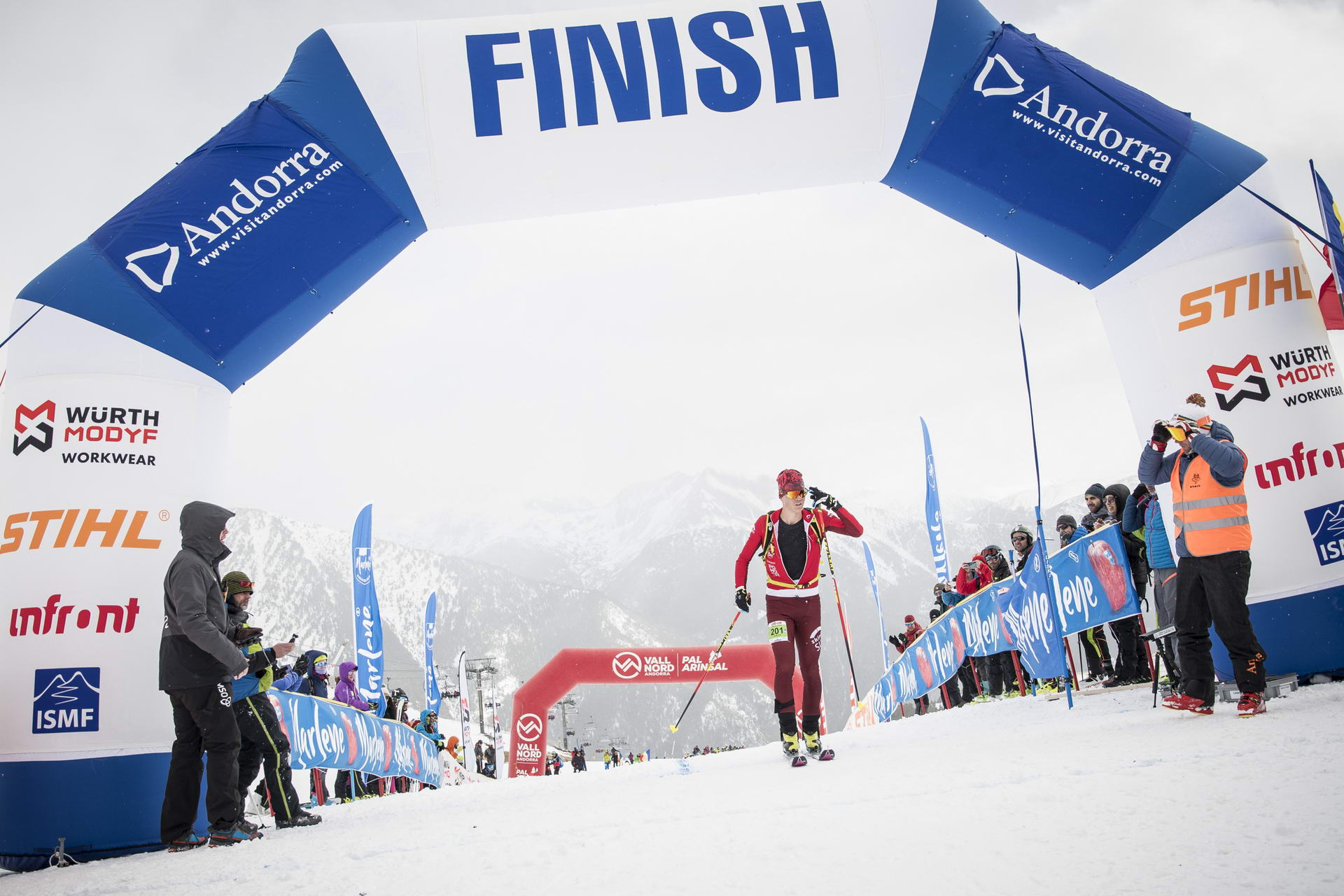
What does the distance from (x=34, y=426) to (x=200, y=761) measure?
7.27 ft

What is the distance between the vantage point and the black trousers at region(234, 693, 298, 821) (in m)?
4.76

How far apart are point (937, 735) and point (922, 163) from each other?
13.2 feet

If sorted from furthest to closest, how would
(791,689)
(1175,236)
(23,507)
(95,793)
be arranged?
1. (1175,236)
2. (791,689)
3. (23,507)
4. (95,793)

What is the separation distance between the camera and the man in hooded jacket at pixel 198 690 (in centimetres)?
412

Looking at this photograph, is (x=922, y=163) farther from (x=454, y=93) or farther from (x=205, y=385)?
(x=205, y=385)

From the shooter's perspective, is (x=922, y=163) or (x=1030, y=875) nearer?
(x=1030, y=875)

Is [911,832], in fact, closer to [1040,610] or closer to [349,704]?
[1040,610]

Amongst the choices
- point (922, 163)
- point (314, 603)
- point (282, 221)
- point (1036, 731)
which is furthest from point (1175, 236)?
point (314, 603)

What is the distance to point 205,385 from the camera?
537cm

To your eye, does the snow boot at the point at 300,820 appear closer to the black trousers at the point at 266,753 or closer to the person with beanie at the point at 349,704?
the black trousers at the point at 266,753

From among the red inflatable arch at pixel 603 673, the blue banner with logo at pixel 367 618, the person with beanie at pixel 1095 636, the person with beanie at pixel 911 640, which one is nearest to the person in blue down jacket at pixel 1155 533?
the person with beanie at pixel 1095 636

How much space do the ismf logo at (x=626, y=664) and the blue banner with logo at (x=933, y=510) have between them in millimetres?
6447

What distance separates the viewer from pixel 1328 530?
5.09 meters

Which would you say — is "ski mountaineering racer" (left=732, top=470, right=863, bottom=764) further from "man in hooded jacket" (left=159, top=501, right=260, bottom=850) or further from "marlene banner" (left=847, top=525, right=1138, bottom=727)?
"man in hooded jacket" (left=159, top=501, right=260, bottom=850)
